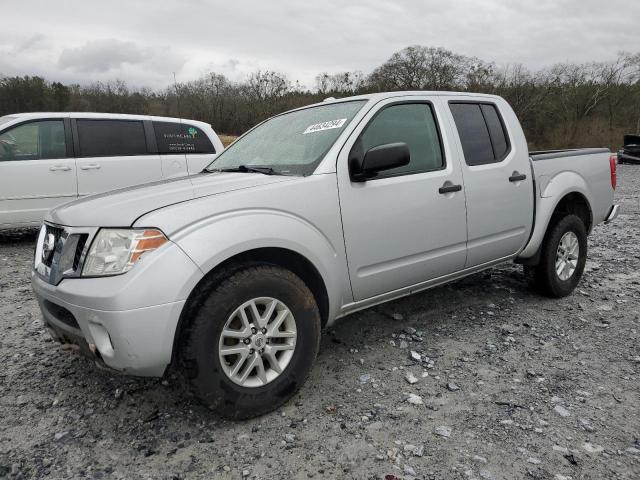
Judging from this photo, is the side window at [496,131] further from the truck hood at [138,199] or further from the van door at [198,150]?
the van door at [198,150]

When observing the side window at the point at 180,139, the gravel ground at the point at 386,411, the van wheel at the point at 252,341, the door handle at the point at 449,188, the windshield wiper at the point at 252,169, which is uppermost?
the side window at the point at 180,139

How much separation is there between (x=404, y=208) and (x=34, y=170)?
5.53 meters

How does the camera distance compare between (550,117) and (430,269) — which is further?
(550,117)

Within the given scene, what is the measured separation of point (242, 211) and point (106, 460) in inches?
51.9

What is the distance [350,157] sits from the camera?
2.79 m

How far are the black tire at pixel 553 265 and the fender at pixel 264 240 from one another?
7.07 ft

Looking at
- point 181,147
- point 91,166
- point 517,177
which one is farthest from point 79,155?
point 517,177

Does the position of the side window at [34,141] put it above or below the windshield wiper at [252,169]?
above

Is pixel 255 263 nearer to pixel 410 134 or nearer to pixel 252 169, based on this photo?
pixel 252 169

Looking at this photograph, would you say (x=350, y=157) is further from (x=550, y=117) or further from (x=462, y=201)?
(x=550, y=117)

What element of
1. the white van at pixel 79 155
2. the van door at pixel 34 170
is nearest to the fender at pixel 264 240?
the white van at pixel 79 155

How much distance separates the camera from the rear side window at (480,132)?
138 inches

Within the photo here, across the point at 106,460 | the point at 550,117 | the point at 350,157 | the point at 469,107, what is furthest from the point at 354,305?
the point at 550,117

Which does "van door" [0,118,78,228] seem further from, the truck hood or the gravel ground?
the truck hood
